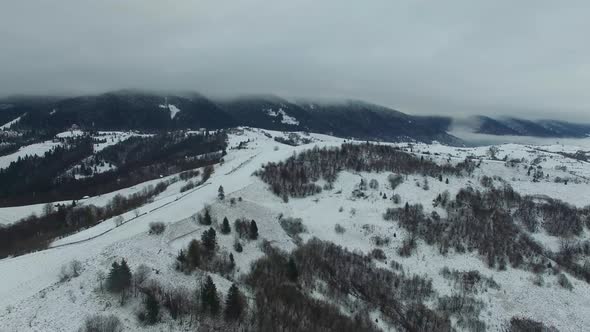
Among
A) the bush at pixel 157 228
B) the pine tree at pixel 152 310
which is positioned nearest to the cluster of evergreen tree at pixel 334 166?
the bush at pixel 157 228

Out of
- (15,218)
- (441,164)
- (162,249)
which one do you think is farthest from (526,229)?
(15,218)

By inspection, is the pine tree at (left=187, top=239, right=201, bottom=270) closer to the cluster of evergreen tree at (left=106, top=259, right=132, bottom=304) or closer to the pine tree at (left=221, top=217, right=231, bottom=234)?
the pine tree at (left=221, top=217, right=231, bottom=234)

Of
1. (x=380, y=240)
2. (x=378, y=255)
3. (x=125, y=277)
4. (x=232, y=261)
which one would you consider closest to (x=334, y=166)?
(x=380, y=240)

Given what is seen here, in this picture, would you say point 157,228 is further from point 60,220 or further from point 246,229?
point 60,220

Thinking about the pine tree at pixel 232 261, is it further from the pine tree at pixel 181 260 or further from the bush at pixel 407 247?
the bush at pixel 407 247

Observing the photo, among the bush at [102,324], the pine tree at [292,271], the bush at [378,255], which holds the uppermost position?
the bush at [102,324]

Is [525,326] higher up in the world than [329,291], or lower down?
lower down
